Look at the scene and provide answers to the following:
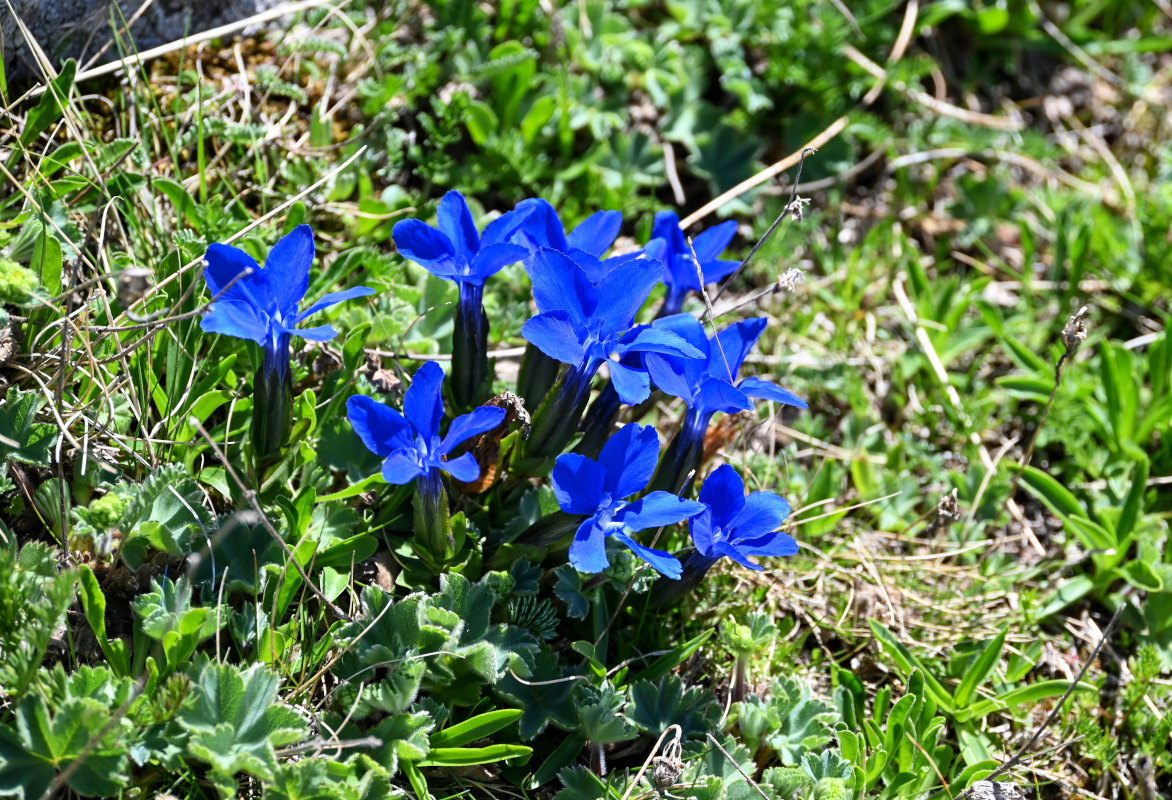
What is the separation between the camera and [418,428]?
187 cm

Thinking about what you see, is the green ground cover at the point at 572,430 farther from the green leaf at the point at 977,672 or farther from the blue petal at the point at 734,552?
the blue petal at the point at 734,552

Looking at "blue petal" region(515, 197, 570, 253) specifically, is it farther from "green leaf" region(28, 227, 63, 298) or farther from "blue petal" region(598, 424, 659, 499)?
"green leaf" region(28, 227, 63, 298)

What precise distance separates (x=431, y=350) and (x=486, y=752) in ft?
3.60

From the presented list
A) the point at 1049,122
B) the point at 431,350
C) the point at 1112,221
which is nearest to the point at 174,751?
the point at 431,350

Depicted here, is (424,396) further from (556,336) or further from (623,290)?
(623,290)

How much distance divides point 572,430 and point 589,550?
407mm

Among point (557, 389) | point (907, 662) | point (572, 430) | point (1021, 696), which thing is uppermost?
point (557, 389)

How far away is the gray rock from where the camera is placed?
8.51ft

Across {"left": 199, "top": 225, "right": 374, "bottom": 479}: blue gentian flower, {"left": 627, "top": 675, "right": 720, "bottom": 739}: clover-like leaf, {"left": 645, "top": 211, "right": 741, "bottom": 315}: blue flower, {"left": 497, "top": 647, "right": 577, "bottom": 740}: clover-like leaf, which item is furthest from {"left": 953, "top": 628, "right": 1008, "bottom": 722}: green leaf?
{"left": 199, "top": 225, "right": 374, "bottom": 479}: blue gentian flower

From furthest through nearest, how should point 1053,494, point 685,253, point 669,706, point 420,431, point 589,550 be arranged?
point 1053,494
point 685,253
point 669,706
point 420,431
point 589,550

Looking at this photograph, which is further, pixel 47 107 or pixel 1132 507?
pixel 1132 507

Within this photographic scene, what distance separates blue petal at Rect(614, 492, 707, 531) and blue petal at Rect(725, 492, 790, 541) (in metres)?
0.15

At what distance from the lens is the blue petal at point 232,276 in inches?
71.8

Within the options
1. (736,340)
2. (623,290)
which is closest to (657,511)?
(623,290)
